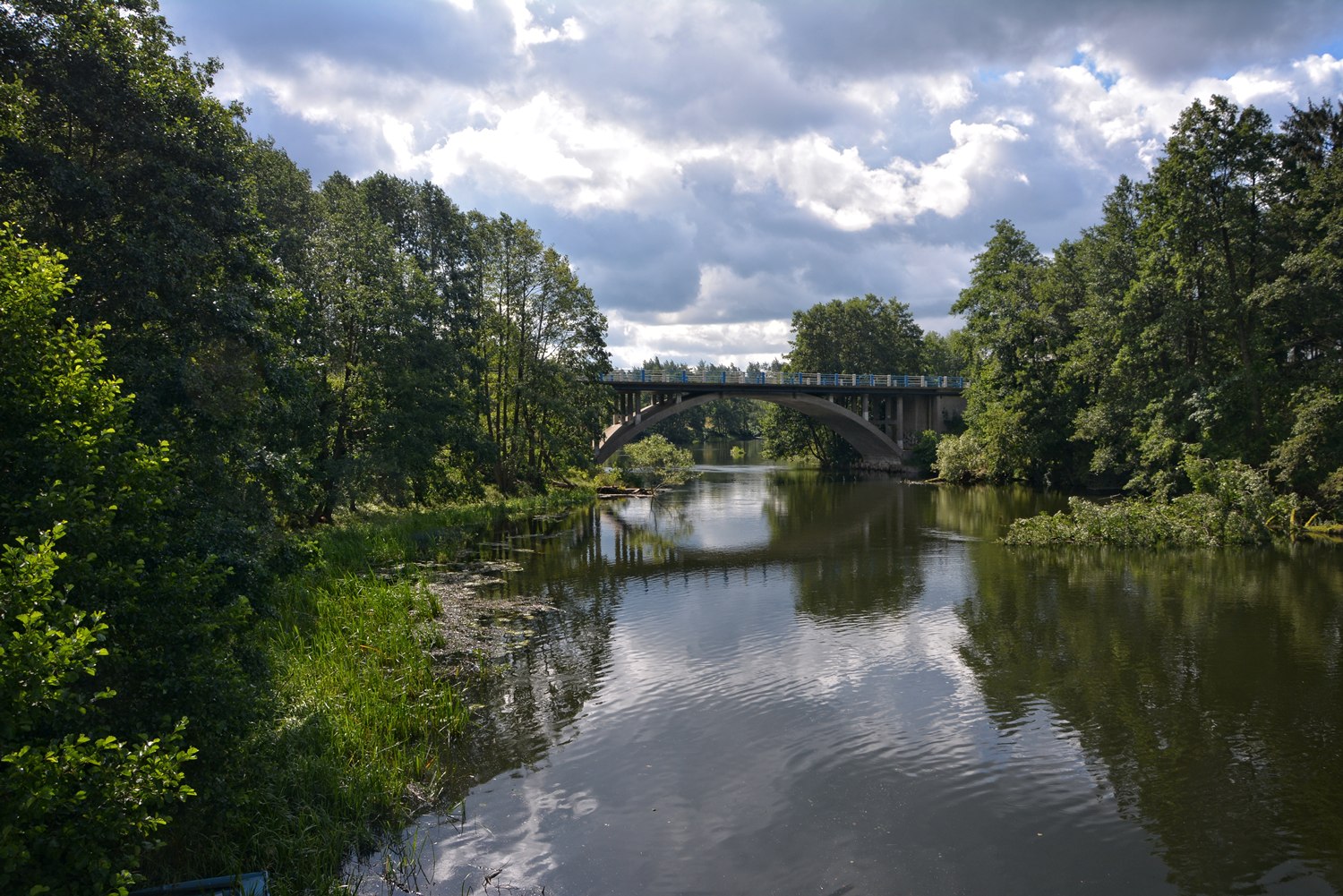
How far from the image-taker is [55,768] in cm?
430

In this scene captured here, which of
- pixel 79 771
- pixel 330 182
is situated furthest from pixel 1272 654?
pixel 330 182

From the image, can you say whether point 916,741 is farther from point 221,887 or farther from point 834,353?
point 834,353

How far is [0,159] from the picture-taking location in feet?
31.7

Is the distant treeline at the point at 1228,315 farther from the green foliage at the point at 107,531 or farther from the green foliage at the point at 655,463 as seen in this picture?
the green foliage at the point at 107,531

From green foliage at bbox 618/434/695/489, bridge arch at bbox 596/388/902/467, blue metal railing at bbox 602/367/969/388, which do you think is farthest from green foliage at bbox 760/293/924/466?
green foliage at bbox 618/434/695/489

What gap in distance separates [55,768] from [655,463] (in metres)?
49.1

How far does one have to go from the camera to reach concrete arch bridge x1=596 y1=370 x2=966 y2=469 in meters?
47.5

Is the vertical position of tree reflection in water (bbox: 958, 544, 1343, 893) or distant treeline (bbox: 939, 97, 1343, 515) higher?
distant treeline (bbox: 939, 97, 1343, 515)

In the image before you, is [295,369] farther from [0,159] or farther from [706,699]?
[706,699]

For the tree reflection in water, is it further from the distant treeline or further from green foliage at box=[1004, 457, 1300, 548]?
the distant treeline

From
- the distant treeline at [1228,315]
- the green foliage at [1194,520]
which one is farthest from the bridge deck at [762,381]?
the green foliage at [1194,520]

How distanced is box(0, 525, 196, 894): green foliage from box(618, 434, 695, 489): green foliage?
4450 centimetres

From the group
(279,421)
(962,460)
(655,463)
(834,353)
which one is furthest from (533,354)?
(834,353)

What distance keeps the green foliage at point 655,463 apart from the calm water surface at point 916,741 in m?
31.7
